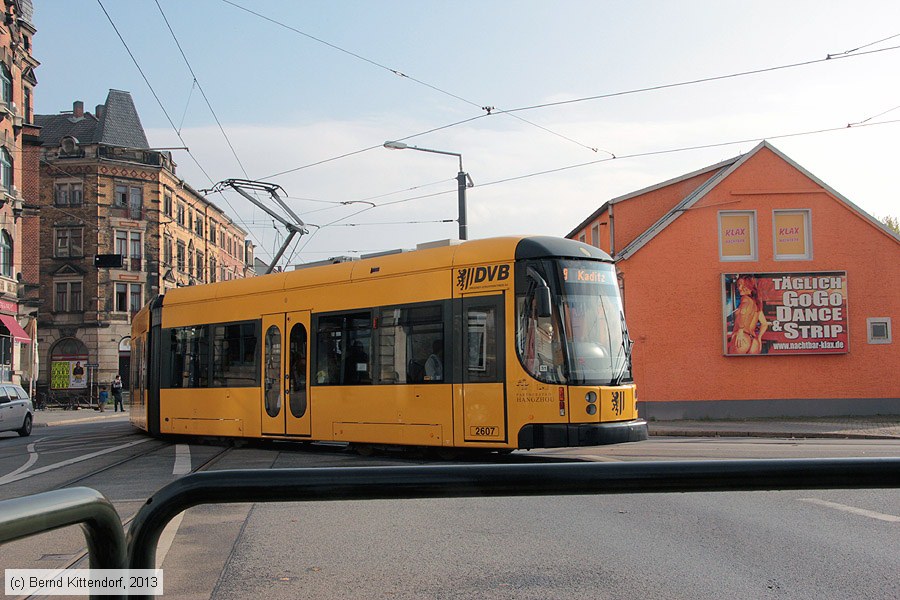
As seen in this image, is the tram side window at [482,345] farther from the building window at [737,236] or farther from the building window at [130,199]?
the building window at [130,199]

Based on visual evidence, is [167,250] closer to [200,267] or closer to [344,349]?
[200,267]

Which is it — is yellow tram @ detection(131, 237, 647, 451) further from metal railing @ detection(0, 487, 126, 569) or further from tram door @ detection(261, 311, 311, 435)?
metal railing @ detection(0, 487, 126, 569)

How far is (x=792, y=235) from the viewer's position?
2647 centimetres

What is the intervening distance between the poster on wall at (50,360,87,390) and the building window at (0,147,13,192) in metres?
20.5

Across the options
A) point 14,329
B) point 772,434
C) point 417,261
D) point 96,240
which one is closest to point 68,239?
point 96,240

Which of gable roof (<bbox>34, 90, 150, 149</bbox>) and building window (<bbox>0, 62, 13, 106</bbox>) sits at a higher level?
gable roof (<bbox>34, 90, 150, 149</bbox>)

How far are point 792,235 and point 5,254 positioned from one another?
1313 inches

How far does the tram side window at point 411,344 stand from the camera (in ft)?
44.7

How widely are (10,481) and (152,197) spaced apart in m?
53.5

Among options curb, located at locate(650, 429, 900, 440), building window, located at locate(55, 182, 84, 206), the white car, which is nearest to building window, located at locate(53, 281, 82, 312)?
building window, located at locate(55, 182, 84, 206)

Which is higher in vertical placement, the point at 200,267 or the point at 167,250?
the point at 167,250

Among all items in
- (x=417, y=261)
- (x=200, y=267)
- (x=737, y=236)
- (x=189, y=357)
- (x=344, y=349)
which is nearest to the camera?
(x=417, y=261)

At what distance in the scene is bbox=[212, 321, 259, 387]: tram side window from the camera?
16875 mm

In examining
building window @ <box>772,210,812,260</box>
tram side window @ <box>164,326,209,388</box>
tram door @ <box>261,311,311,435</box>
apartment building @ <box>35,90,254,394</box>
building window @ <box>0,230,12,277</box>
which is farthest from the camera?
apartment building @ <box>35,90,254,394</box>
